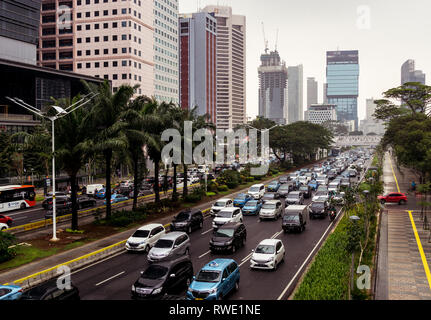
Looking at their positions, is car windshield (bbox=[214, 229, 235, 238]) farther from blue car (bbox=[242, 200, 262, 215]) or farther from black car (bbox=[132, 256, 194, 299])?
blue car (bbox=[242, 200, 262, 215])

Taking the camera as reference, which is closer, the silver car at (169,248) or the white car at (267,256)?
the white car at (267,256)

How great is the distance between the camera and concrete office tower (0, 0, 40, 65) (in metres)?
66.6

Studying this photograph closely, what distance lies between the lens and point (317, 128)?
380 ft

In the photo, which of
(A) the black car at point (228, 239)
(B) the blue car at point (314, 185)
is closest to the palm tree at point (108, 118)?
(A) the black car at point (228, 239)

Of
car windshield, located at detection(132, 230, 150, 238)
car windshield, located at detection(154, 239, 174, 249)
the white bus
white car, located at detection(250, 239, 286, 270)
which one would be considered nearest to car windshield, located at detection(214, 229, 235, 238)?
car windshield, located at detection(154, 239, 174, 249)

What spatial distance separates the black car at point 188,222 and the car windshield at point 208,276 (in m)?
13.7

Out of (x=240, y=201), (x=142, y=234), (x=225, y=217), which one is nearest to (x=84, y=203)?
(x=240, y=201)

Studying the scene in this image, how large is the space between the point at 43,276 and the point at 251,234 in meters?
15.5

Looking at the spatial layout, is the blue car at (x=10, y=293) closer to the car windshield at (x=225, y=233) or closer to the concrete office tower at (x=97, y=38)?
the car windshield at (x=225, y=233)

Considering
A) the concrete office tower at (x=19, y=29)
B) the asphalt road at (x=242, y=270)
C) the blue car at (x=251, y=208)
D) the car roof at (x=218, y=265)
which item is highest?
the concrete office tower at (x=19, y=29)

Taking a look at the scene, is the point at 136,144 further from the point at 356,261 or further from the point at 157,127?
the point at 356,261

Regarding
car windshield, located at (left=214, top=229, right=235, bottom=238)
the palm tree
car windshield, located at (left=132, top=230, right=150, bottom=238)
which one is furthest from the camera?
the palm tree

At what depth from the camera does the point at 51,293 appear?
15.1 m

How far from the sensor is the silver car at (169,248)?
2217cm
